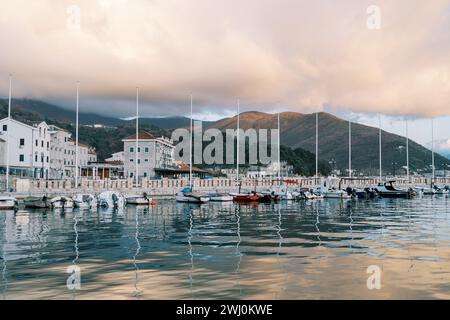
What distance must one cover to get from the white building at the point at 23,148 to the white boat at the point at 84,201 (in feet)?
148

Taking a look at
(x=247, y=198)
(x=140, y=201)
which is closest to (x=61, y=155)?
(x=140, y=201)

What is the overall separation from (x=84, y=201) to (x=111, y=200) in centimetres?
390

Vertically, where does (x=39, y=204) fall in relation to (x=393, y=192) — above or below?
below

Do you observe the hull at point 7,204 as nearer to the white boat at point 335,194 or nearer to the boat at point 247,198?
the boat at point 247,198

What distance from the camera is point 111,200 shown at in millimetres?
64625

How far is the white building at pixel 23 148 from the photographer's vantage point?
100688mm

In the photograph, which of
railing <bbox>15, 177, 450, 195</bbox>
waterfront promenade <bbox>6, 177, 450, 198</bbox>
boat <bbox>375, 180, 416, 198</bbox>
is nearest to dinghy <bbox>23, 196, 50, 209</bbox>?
waterfront promenade <bbox>6, 177, 450, 198</bbox>

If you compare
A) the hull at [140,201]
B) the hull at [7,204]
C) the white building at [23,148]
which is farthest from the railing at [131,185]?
the white building at [23,148]

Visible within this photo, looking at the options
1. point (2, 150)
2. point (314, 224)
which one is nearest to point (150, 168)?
point (2, 150)

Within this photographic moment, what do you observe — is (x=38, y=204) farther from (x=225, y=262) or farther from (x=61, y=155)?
(x=61, y=155)

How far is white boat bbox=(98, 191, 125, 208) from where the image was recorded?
63750mm

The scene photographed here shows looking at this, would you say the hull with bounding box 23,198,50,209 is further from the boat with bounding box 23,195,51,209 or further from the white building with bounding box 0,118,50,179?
the white building with bounding box 0,118,50,179

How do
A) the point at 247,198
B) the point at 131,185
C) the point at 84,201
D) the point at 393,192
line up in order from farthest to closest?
the point at 393,192
the point at 131,185
the point at 247,198
the point at 84,201

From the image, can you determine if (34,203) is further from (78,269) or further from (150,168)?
(150,168)
